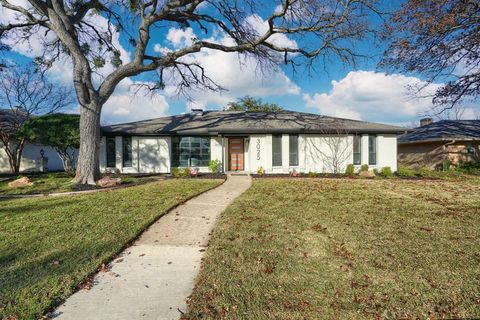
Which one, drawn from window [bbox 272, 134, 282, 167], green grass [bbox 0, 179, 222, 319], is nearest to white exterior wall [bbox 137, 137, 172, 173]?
window [bbox 272, 134, 282, 167]

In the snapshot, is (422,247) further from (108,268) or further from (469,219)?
(108,268)

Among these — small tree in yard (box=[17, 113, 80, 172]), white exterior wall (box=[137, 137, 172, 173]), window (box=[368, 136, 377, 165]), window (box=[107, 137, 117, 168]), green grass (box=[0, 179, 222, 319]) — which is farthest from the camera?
window (box=[368, 136, 377, 165])

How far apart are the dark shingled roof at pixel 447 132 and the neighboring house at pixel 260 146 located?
6.00 meters

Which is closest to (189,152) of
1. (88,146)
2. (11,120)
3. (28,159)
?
(88,146)

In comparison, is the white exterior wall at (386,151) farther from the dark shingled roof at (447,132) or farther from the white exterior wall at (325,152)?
the dark shingled roof at (447,132)

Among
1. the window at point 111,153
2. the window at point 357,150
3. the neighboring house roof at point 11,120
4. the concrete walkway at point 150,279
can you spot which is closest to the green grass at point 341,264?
the concrete walkway at point 150,279

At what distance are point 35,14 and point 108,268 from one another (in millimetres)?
15026

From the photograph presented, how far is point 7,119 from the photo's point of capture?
18562mm

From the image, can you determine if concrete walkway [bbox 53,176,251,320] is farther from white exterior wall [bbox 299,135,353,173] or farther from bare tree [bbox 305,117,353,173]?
bare tree [bbox 305,117,353,173]

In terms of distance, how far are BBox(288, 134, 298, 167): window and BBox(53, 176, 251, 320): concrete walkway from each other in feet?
34.6

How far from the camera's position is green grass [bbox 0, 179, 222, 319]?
2902mm

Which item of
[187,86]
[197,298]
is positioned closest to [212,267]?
[197,298]

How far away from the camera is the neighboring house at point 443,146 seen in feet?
60.8

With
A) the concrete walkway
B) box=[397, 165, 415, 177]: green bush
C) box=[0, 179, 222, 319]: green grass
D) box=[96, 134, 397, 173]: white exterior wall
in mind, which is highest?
box=[96, 134, 397, 173]: white exterior wall
